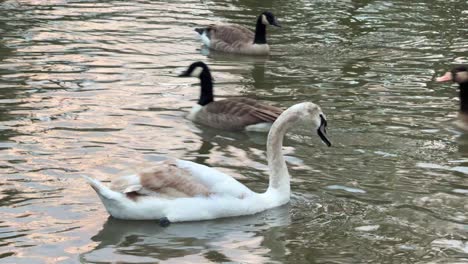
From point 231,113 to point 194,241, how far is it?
14.9 feet

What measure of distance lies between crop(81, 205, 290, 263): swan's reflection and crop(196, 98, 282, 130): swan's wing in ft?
11.5

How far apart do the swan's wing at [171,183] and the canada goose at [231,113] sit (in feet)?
11.8

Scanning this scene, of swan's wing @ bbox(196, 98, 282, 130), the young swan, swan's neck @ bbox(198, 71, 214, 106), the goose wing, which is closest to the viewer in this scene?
the young swan

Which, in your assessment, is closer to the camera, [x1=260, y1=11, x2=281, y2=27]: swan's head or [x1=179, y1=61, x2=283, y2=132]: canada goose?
[x1=179, y1=61, x2=283, y2=132]: canada goose

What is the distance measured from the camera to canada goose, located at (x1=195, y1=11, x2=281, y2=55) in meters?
18.1

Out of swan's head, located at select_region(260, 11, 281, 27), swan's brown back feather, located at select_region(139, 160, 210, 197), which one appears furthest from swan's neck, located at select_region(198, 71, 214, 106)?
swan's head, located at select_region(260, 11, 281, 27)

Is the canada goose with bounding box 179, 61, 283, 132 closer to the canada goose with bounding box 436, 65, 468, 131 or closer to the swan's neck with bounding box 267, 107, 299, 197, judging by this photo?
the canada goose with bounding box 436, 65, 468, 131

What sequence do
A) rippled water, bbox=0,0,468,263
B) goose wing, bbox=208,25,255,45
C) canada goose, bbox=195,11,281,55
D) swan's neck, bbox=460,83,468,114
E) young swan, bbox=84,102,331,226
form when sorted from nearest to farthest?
1. rippled water, bbox=0,0,468,263
2. young swan, bbox=84,102,331,226
3. swan's neck, bbox=460,83,468,114
4. canada goose, bbox=195,11,281,55
5. goose wing, bbox=208,25,255,45

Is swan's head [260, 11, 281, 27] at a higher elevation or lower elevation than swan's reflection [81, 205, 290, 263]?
higher

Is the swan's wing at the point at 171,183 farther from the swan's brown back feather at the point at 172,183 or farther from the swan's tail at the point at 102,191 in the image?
the swan's tail at the point at 102,191

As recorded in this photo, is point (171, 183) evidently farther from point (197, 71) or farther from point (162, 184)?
point (197, 71)

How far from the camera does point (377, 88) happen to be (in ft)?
49.2

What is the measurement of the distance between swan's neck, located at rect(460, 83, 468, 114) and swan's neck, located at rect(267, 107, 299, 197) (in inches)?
177

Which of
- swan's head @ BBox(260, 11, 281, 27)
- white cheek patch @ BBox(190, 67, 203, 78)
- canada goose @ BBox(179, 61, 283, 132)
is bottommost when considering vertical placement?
canada goose @ BBox(179, 61, 283, 132)
